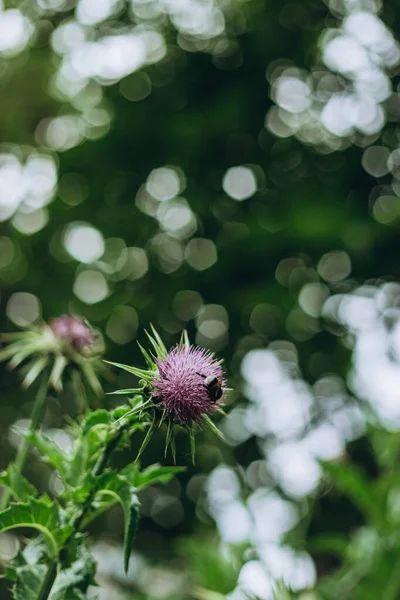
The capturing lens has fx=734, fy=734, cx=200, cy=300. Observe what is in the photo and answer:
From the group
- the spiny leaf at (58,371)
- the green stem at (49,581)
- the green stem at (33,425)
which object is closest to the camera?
the green stem at (49,581)

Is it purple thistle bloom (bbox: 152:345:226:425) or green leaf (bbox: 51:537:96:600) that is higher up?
purple thistle bloom (bbox: 152:345:226:425)

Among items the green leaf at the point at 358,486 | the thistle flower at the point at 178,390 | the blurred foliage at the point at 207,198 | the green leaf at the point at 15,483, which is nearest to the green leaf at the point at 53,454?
the green leaf at the point at 15,483

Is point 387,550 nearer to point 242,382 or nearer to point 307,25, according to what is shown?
point 242,382

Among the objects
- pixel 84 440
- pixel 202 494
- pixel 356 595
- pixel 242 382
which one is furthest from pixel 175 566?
pixel 84 440

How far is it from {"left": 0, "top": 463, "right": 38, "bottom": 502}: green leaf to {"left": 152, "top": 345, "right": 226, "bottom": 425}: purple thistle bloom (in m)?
0.25

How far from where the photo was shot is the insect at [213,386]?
1008mm

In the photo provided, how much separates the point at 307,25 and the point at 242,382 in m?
2.54

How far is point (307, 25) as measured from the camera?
5.14 meters

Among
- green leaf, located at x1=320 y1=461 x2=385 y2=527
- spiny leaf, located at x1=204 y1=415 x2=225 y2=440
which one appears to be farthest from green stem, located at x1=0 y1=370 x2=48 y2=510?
green leaf, located at x1=320 y1=461 x2=385 y2=527

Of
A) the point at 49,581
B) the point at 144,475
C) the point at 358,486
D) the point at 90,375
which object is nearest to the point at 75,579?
the point at 49,581

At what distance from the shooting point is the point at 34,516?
1003 mm

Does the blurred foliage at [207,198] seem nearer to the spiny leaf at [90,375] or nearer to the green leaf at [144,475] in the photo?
the spiny leaf at [90,375]

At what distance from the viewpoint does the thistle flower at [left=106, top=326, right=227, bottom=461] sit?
98cm

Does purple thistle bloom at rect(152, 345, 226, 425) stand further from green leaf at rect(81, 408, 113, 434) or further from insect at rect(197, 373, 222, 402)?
green leaf at rect(81, 408, 113, 434)
